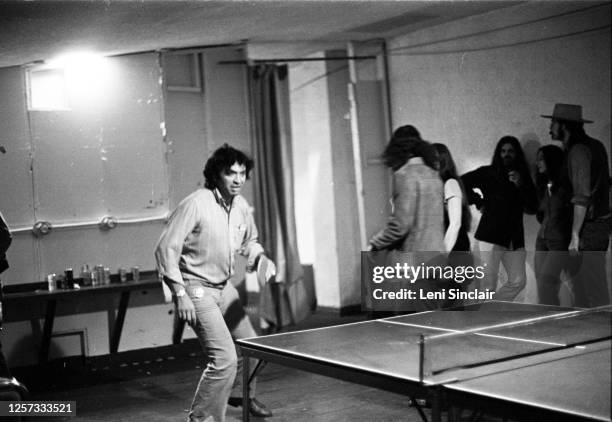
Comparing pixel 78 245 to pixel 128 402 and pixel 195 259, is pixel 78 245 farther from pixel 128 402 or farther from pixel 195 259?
pixel 195 259

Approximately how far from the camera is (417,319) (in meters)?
4.13

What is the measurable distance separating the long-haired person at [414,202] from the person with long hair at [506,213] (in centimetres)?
170

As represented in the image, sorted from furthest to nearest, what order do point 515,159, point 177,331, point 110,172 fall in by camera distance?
point 177,331 → point 515,159 → point 110,172

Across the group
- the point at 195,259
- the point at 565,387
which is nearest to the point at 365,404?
the point at 195,259

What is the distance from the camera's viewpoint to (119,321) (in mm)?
6289

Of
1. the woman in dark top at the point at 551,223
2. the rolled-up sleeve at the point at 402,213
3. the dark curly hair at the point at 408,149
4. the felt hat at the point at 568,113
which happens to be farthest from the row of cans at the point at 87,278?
the felt hat at the point at 568,113

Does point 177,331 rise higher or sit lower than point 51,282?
lower

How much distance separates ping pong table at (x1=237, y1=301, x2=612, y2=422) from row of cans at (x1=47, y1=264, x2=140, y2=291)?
2125 millimetres

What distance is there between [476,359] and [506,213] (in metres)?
3.71

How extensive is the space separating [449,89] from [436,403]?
492 centimetres

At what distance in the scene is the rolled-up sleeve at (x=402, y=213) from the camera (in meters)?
4.68

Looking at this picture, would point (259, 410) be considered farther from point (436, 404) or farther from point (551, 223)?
point (551, 223)

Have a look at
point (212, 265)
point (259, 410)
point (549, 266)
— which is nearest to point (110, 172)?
point (212, 265)

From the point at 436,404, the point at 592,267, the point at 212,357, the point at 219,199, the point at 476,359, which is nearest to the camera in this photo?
the point at 436,404
